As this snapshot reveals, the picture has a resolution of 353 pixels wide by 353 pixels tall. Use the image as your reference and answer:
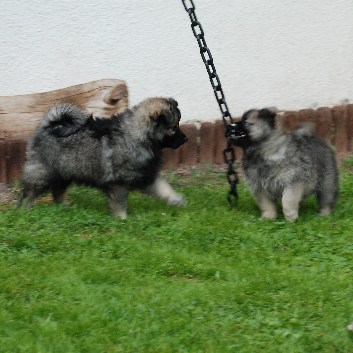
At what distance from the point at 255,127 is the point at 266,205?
665 mm

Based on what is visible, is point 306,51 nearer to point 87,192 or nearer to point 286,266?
point 87,192

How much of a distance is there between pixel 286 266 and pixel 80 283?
57.4 inches

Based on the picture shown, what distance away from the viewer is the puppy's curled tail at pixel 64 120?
7.54 metres

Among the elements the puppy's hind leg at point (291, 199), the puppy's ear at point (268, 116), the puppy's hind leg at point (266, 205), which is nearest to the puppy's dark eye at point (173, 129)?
the puppy's ear at point (268, 116)

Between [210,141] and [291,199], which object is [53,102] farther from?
[291,199]

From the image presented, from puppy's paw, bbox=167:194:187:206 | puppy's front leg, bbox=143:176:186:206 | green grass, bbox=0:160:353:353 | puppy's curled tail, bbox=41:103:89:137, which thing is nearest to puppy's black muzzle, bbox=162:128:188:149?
puppy's front leg, bbox=143:176:186:206

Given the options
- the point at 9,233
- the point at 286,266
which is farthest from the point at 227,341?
the point at 9,233

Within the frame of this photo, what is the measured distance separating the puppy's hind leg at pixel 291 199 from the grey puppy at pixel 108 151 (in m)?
0.96

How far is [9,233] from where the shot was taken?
6.59 meters

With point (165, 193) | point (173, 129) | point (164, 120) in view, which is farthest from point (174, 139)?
point (165, 193)

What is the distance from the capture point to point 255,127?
7223 millimetres

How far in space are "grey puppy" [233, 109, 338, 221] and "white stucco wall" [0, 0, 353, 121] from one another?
6.55ft

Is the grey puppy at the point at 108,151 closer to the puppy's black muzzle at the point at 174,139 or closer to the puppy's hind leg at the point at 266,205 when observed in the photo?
the puppy's black muzzle at the point at 174,139

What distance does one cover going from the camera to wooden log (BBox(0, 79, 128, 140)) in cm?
842
